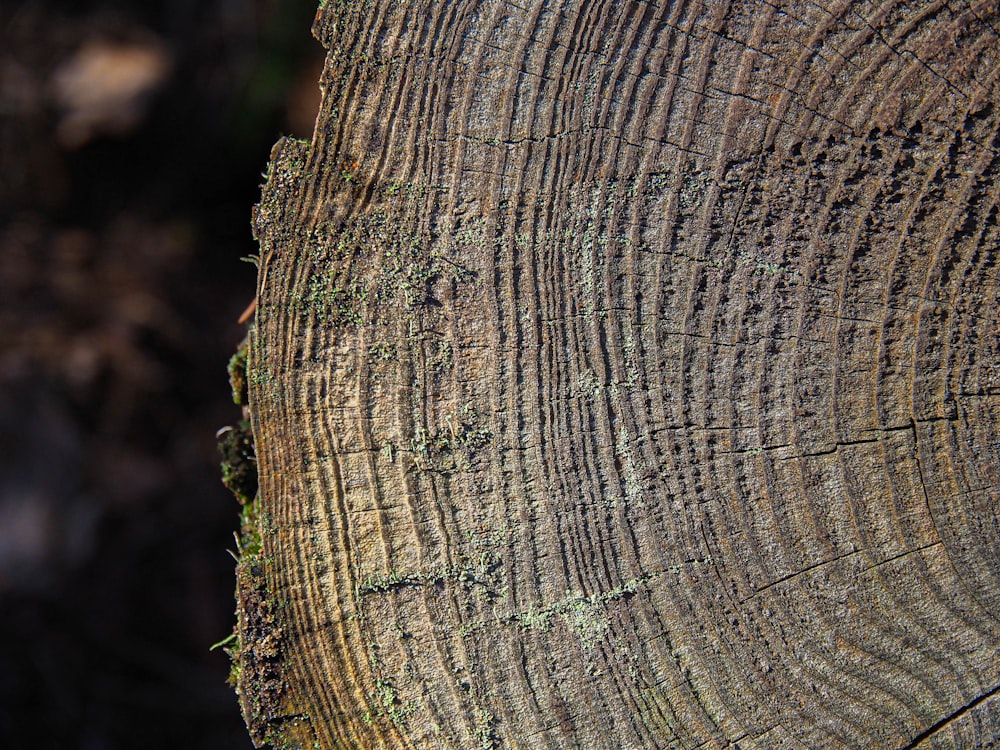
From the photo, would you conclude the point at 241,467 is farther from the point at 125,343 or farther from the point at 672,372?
the point at 125,343

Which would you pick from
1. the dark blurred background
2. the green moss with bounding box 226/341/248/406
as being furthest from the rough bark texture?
the dark blurred background

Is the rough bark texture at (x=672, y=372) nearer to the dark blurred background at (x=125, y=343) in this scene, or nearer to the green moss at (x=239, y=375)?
the green moss at (x=239, y=375)

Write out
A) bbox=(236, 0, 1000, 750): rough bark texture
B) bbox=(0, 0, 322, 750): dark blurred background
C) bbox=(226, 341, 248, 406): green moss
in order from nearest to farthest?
bbox=(236, 0, 1000, 750): rough bark texture → bbox=(226, 341, 248, 406): green moss → bbox=(0, 0, 322, 750): dark blurred background

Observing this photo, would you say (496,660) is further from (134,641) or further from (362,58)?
(134,641)

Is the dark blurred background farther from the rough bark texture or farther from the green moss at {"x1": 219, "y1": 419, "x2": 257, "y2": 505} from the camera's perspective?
the rough bark texture

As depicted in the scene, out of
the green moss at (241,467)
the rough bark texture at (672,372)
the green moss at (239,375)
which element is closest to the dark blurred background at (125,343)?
the green moss at (241,467)

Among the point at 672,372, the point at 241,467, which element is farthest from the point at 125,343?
the point at 672,372

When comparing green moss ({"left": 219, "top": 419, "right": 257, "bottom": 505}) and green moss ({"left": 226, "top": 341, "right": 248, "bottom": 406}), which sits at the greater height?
green moss ({"left": 226, "top": 341, "right": 248, "bottom": 406})
